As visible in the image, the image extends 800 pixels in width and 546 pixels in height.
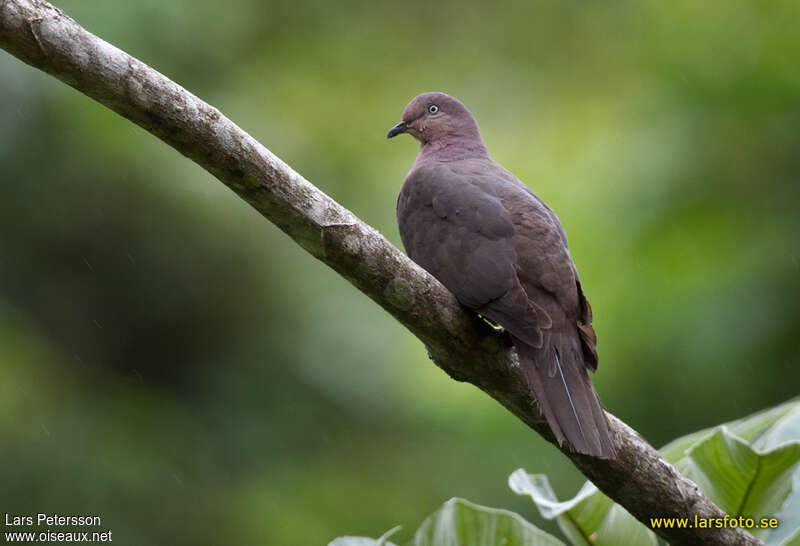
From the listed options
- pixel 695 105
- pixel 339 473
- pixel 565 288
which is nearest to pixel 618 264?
pixel 695 105

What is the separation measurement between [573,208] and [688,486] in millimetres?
3243

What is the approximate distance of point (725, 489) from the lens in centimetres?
305

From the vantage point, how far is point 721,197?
596cm

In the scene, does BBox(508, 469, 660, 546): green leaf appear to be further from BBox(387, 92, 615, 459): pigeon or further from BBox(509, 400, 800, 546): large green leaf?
BBox(387, 92, 615, 459): pigeon

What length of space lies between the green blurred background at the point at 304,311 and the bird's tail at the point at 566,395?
2.44 m

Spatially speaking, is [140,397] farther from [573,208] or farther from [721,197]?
[721,197]

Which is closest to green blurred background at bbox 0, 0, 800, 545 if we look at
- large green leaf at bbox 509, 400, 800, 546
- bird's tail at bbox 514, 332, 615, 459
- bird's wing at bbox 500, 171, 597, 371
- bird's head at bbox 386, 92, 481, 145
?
bird's head at bbox 386, 92, 481, 145

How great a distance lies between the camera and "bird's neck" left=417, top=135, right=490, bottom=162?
381 centimetres

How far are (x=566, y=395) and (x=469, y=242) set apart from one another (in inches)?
22.8

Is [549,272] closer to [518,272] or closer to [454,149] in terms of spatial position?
[518,272]

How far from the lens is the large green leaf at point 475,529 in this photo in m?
2.91

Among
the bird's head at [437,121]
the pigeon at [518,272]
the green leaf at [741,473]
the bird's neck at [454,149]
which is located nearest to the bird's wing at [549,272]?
the pigeon at [518,272]

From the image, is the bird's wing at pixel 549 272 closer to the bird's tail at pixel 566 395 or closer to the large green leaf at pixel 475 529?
the bird's tail at pixel 566 395

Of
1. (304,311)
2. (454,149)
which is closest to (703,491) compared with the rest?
(454,149)
